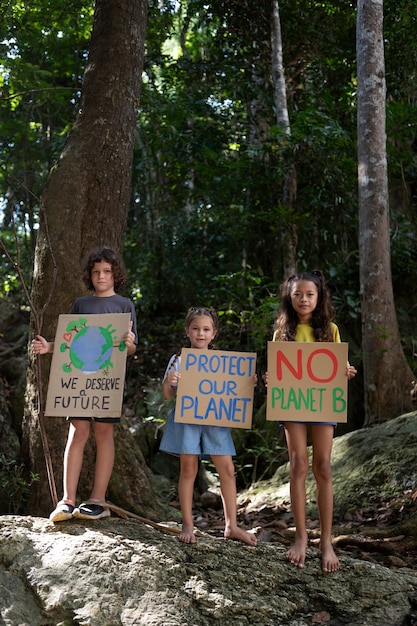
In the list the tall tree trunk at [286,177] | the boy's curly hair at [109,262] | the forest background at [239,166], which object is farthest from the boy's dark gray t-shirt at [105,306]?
the tall tree trunk at [286,177]

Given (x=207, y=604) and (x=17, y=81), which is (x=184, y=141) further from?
(x=207, y=604)

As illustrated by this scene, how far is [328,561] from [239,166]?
6345 mm

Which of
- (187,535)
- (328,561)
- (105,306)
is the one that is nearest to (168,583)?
(187,535)

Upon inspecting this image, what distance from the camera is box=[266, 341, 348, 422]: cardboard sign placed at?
3.52 m

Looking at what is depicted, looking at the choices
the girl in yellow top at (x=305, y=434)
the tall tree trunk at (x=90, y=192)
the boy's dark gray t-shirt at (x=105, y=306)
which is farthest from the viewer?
the tall tree trunk at (x=90, y=192)

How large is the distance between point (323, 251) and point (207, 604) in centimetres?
713

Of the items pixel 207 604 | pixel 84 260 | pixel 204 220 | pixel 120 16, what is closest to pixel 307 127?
pixel 204 220

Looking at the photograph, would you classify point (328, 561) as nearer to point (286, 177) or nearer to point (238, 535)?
point (238, 535)

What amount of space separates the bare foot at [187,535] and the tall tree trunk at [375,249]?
11.8 feet

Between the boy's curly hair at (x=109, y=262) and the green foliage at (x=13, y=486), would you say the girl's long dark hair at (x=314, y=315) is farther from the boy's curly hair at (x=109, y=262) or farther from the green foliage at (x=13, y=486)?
the green foliage at (x=13, y=486)

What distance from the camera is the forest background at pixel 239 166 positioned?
8.31m

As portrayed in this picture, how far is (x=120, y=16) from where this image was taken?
5098 mm

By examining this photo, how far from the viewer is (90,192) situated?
4.78 m

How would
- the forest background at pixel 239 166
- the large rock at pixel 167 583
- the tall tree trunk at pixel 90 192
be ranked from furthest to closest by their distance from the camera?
1. the forest background at pixel 239 166
2. the tall tree trunk at pixel 90 192
3. the large rock at pixel 167 583
